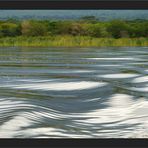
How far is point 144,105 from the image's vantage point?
6.37 m

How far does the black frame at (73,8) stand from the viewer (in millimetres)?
5434

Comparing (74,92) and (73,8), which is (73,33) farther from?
(73,8)

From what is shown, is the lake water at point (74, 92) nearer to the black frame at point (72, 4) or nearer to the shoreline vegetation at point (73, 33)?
the shoreline vegetation at point (73, 33)

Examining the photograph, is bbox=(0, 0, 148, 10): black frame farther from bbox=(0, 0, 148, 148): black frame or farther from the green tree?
the green tree

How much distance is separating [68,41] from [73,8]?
1270 millimetres

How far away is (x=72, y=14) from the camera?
6129 mm

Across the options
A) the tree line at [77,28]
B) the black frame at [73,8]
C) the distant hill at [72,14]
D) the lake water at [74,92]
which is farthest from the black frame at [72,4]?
the lake water at [74,92]

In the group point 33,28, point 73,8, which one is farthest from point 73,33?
point 73,8

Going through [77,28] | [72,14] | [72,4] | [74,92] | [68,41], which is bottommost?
[74,92]

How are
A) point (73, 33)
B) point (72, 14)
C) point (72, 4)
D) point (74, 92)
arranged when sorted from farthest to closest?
point (73, 33), point (74, 92), point (72, 14), point (72, 4)

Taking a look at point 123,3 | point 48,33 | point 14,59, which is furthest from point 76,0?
point 14,59

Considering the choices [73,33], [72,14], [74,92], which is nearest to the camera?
[72,14]

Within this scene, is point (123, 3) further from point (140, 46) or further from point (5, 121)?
point (5, 121)

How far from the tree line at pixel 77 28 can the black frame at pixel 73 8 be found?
3.15 ft
